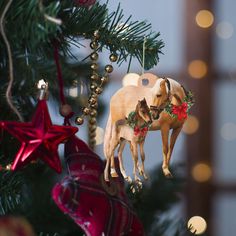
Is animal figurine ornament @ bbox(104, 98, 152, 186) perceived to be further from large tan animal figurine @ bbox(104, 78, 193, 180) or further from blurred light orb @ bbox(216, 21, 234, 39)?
blurred light orb @ bbox(216, 21, 234, 39)

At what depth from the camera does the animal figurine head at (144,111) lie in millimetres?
406

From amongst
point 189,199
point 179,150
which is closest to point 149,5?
point 179,150

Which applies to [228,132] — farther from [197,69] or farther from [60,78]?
[60,78]

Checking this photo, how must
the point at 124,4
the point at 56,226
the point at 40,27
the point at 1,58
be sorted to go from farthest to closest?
the point at 124,4
the point at 56,226
the point at 1,58
the point at 40,27

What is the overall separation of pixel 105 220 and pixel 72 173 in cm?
5

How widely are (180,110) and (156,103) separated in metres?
0.03

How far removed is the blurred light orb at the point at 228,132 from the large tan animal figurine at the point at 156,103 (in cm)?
89

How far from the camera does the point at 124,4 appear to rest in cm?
126

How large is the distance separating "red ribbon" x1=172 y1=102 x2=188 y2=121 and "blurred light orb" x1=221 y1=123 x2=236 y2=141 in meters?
0.90

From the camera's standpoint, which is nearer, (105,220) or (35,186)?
(105,220)

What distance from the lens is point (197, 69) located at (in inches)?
50.6

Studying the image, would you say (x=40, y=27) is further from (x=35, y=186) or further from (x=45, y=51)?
(x=35, y=186)

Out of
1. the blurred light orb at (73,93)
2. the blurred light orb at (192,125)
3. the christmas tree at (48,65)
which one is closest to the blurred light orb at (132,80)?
the christmas tree at (48,65)

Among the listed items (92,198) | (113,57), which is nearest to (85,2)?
(113,57)
